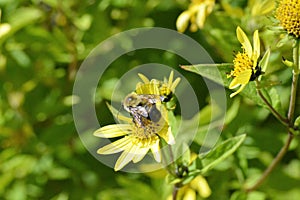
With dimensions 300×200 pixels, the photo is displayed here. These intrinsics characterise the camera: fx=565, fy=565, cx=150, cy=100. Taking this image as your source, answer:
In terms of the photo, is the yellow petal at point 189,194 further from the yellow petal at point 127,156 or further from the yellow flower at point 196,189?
the yellow petal at point 127,156

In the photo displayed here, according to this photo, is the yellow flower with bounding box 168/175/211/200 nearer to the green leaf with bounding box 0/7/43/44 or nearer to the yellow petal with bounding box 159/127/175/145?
the yellow petal with bounding box 159/127/175/145

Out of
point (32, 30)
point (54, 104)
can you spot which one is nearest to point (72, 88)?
point (54, 104)

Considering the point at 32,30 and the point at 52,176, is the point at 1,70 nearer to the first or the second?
the point at 32,30

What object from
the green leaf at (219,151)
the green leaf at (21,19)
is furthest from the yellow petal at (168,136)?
the green leaf at (21,19)

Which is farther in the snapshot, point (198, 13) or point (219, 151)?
point (198, 13)

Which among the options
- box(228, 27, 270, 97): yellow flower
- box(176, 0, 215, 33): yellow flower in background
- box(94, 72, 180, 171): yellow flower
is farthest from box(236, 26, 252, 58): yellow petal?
box(176, 0, 215, 33): yellow flower in background

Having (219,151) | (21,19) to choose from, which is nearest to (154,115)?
(219,151)

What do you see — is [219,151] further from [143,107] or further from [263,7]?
[263,7]
